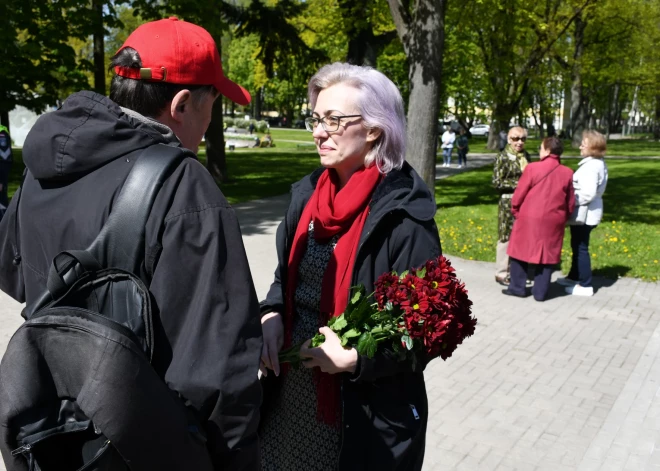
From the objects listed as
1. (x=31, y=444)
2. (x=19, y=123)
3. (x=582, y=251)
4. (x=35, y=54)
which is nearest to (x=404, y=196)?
(x=31, y=444)

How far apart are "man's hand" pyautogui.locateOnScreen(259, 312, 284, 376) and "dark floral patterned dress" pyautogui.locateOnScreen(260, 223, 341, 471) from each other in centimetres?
8

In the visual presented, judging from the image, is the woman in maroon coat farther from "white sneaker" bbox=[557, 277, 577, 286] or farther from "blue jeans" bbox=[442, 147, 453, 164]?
"blue jeans" bbox=[442, 147, 453, 164]

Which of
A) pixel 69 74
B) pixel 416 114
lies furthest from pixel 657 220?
pixel 69 74

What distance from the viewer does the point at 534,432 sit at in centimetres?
486

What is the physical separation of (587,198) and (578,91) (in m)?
35.9

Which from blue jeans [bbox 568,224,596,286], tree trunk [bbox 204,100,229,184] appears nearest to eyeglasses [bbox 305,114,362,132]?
blue jeans [bbox 568,224,596,286]

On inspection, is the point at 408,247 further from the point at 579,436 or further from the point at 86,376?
the point at 579,436

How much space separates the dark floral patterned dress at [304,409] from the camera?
2.55 meters

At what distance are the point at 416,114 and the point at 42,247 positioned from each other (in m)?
11.7

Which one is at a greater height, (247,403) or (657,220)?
(247,403)

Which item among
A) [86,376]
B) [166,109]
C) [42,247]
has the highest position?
[166,109]

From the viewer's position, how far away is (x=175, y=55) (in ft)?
5.69

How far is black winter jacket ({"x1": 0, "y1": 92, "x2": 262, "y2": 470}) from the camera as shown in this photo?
1515 mm

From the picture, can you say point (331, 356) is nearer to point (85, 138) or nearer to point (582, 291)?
point (85, 138)
